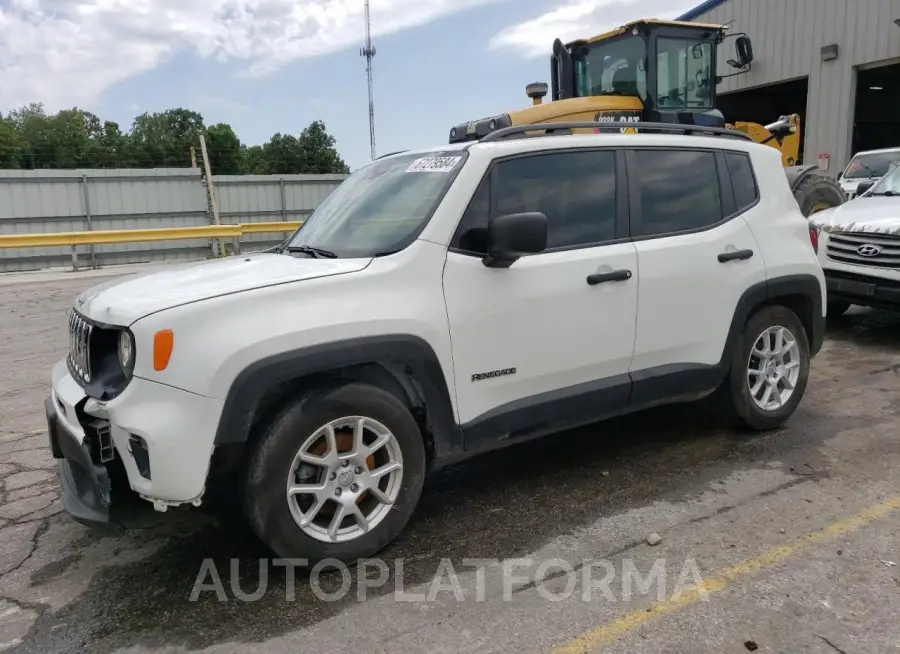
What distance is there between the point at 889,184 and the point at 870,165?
224 inches

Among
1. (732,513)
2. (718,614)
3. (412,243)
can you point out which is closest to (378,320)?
(412,243)

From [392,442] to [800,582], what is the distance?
178cm

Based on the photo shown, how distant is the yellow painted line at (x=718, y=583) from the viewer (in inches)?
106

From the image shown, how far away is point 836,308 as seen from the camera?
833cm

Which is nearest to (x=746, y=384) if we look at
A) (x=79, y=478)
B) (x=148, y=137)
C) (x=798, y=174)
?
(x=79, y=478)

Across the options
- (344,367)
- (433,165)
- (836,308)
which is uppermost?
(433,165)

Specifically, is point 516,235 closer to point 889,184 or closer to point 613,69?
point 889,184

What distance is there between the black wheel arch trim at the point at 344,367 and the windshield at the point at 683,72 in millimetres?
8190

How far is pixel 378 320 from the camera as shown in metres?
3.20

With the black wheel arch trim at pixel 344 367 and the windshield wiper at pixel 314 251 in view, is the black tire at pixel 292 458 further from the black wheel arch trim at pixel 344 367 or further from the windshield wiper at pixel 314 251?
the windshield wiper at pixel 314 251

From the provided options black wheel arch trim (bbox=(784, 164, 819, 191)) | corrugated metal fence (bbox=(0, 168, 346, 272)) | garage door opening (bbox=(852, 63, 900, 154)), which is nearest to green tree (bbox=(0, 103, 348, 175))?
corrugated metal fence (bbox=(0, 168, 346, 272))

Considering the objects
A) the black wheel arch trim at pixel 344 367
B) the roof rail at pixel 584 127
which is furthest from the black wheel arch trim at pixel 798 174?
the black wheel arch trim at pixel 344 367

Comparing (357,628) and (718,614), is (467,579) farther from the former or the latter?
(718,614)

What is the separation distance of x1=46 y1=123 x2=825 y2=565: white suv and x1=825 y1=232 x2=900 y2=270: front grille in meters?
2.87
